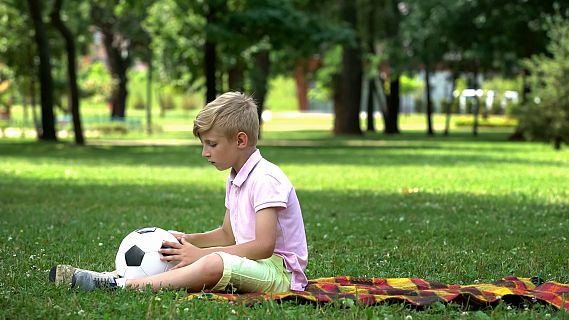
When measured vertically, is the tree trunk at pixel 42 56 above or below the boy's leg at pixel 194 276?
above

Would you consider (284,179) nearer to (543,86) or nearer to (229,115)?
(229,115)

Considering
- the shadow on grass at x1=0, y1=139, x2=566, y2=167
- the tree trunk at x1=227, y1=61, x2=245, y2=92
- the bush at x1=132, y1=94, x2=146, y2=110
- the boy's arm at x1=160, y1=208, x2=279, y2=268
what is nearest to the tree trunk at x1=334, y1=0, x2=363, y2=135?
the tree trunk at x1=227, y1=61, x2=245, y2=92

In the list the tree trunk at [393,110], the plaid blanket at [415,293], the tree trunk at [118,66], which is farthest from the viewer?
the tree trunk at [118,66]

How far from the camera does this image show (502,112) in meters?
92.6

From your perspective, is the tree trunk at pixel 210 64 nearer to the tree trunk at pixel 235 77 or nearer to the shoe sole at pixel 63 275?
the tree trunk at pixel 235 77

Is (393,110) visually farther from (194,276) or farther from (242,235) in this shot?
(194,276)

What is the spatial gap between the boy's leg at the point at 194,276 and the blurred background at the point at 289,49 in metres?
26.8

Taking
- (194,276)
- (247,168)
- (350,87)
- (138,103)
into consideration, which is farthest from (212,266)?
(138,103)

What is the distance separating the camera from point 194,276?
6.32 m

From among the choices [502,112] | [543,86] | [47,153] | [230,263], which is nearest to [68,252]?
[230,263]

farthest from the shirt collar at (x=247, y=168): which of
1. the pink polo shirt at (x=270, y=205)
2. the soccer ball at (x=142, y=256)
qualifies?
the soccer ball at (x=142, y=256)

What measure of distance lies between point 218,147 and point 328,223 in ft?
17.7

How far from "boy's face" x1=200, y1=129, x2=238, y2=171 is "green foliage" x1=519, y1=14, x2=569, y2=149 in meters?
27.0

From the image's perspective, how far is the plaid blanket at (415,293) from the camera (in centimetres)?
616
